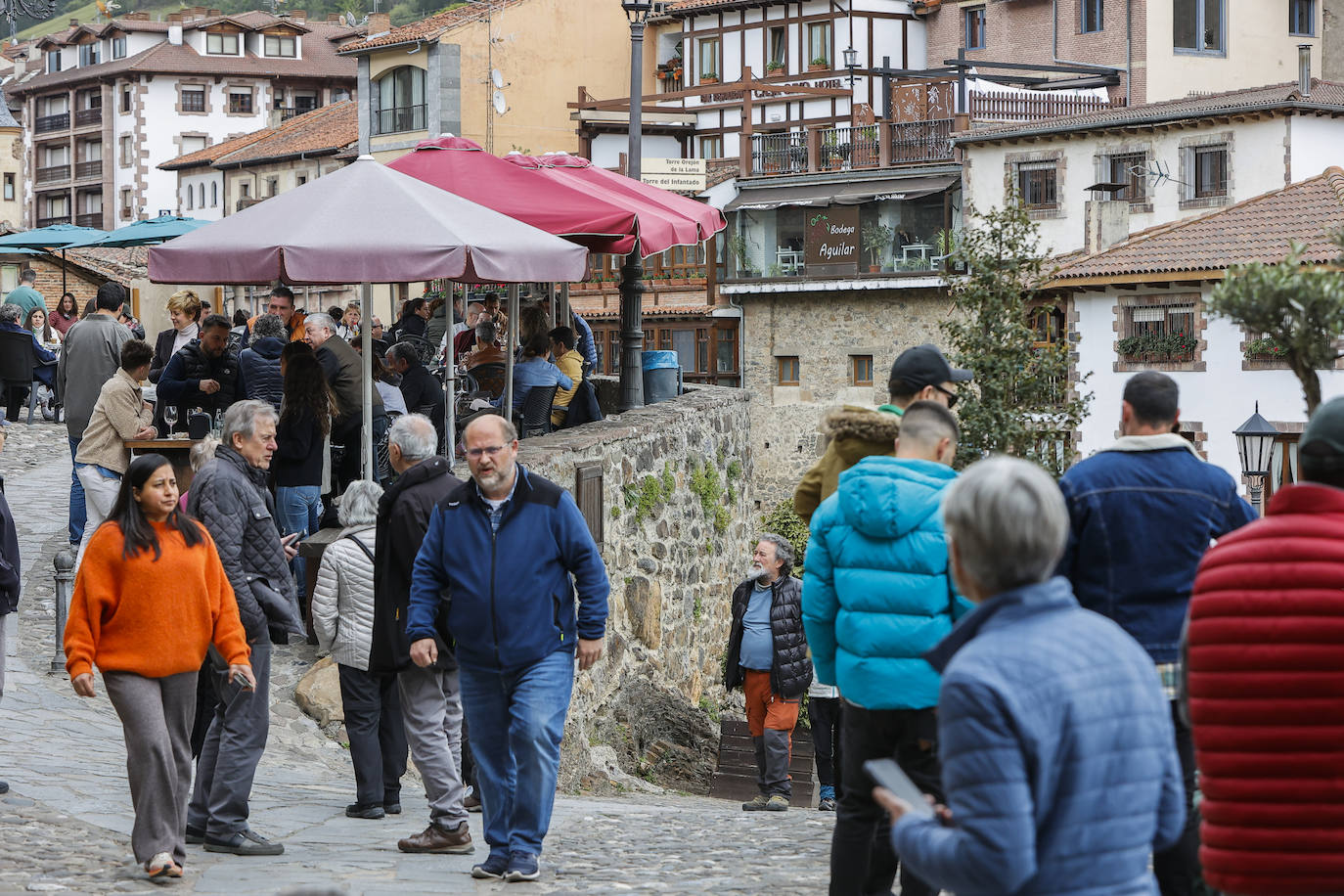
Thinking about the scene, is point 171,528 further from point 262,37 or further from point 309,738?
point 262,37

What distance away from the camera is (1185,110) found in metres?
37.1

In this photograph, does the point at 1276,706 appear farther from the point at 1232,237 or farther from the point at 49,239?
the point at 1232,237

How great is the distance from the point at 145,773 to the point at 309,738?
345 cm

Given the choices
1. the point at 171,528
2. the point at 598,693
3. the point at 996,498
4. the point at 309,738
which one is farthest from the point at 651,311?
the point at 996,498

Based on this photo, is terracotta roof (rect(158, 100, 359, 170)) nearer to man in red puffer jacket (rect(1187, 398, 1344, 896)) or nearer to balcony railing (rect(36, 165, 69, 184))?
balcony railing (rect(36, 165, 69, 184))

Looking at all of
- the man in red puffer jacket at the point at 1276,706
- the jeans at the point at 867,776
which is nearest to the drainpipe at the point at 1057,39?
Result: the jeans at the point at 867,776

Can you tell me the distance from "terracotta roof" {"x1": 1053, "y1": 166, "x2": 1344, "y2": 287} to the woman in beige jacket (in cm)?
2273

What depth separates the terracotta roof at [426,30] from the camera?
158 feet

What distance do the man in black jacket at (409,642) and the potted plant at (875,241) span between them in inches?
1391

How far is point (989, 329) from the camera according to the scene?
12.1m

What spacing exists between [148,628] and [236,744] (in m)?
0.91

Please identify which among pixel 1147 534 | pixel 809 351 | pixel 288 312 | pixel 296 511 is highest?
pixel 809 351

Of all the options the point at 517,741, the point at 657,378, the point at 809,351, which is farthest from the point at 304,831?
the point at 809,351

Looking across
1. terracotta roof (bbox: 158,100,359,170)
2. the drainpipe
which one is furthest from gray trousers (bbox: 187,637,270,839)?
terracotta roof (bbox: 158,100,359,170)
